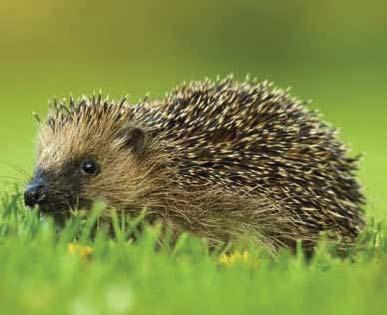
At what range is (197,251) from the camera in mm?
5164

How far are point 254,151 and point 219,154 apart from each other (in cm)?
26

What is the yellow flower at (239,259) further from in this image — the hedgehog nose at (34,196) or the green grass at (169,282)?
the hedgehog nose at (34,196)

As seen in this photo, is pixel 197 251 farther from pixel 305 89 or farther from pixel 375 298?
pixel 305 89

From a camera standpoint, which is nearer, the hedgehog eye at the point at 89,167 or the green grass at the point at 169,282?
the green grass at the point at 169,282

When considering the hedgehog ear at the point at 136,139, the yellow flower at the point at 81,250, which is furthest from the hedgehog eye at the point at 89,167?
the yellow flower at the point at 81,250

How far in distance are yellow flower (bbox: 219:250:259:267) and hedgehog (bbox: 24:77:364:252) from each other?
0.75 meters

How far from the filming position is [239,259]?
537 centimetres

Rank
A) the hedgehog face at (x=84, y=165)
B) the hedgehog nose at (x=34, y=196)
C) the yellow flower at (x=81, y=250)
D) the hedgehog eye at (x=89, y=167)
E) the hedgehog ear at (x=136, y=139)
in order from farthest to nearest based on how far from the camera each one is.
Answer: the hedgehog ear at (x=136, y=139) → the hedgehog eye at (x=89, y=167) → the hedgehog face at (x=84, y=165) → the hedgehog nose at (x=34, y=196) → the yellow flower at (x=81, y=250)

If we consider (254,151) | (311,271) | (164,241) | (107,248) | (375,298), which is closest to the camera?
(375,298)

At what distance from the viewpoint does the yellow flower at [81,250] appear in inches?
205

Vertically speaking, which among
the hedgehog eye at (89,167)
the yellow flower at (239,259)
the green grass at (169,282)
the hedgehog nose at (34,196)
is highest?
the hedgehog eye at (89,167)

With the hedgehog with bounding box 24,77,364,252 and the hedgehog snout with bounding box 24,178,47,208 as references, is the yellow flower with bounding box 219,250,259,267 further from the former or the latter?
the hedgehog snout with bounding box 24,178,47,208

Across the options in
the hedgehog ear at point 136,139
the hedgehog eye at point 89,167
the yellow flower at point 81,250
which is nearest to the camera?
the yellow flower at point 81,250

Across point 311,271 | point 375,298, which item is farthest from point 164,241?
point 375,298
